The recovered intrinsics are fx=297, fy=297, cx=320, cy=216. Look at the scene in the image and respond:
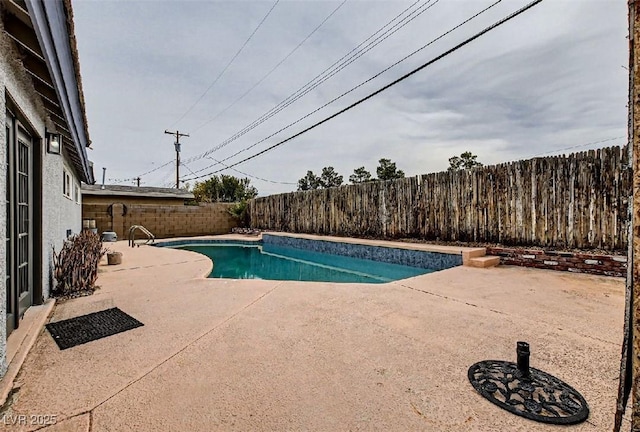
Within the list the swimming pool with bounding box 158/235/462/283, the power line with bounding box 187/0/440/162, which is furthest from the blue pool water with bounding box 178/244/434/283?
the power line with bounding box 187/0/440/162

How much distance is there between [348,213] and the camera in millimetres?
10141

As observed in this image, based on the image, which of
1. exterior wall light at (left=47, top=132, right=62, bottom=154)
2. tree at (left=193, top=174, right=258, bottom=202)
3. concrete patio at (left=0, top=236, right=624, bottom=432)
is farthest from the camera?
tree at (left=193, top=174, right=258, bottom=202)

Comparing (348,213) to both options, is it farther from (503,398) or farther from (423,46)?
(503,398)

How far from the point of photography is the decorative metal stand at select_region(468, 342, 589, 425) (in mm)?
1534

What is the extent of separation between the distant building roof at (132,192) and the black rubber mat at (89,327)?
15134 millimetres

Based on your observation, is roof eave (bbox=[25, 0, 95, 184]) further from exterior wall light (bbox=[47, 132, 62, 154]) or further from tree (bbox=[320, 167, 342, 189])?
tree (bbox=[320, 167, 342, 189])

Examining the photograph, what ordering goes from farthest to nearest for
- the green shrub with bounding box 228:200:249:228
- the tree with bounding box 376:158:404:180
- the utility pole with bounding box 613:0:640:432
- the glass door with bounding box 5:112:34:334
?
the tree with bounding box 376:158:404:180, the green shrub with bounding box 228:200:249:228, the glass door with bounding box 5:112:34:334, the utility pole with bounding box 613:0:640:432

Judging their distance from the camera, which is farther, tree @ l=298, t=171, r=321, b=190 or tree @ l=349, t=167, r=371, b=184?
tree @ l=298, t=171, r=321, b=190

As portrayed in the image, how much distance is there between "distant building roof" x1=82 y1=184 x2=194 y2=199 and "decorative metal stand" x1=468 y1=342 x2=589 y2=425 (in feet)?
59.6

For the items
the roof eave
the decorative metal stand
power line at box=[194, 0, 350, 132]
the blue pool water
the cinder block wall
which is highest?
power line at box=[194, 0, 350, 132]

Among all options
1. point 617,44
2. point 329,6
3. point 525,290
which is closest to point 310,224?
point 329,6

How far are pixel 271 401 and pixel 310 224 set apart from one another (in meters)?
10.2

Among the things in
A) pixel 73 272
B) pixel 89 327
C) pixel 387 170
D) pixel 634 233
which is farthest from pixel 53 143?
pixel 387 170

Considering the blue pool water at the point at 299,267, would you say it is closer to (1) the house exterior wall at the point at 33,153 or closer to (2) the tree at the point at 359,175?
(1) the house exterior wall at the point at 33,153
